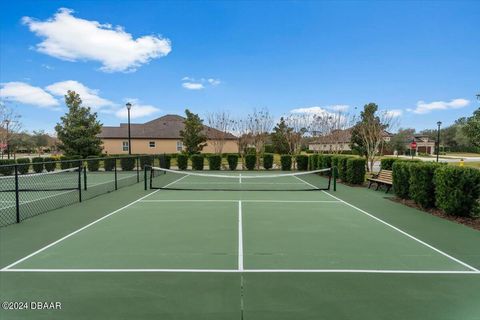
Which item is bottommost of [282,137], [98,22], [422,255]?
[422,255]

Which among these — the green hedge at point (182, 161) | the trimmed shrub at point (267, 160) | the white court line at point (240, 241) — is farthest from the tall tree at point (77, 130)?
the white court line at point (240, 241)

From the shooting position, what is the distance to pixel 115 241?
6.16m

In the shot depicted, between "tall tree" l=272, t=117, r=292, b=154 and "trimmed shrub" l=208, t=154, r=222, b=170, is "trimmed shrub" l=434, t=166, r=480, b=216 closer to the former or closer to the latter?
"trimmed shrub" l=208, t=154, r=222, b=170

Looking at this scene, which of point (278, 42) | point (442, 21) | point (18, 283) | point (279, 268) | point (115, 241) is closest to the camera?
point (18, 283)

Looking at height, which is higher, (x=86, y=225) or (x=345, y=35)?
(x=345, y=35)

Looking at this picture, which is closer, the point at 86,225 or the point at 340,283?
the point at 340,283

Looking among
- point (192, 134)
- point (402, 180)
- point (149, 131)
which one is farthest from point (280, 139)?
point (402, 180)

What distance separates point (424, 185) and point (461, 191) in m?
1.48

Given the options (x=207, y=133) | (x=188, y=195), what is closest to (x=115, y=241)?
(x=188, y=195)

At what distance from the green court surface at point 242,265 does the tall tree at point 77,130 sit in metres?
24.7

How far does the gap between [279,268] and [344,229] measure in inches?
119

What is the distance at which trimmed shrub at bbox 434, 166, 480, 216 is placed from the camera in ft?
26.2

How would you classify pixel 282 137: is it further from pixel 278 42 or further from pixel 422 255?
pixel 422 255

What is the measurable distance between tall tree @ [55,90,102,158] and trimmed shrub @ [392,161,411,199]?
27.9 meters
